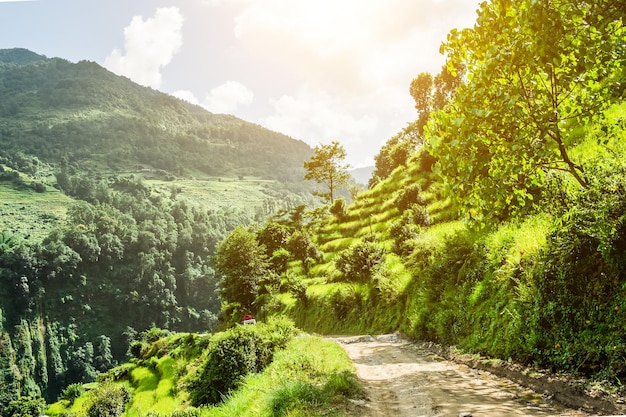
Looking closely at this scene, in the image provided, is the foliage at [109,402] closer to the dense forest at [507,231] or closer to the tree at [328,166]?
the dense forest at [507,231]

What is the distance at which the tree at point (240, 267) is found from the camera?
41.9 meters

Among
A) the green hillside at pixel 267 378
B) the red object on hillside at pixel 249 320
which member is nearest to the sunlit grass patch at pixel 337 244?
the red object on hillside at pixel 249 320

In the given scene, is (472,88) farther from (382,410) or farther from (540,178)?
(382,410)

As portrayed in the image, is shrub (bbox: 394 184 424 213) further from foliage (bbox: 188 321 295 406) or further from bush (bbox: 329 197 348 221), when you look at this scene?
foliage (bbox: 188 321 295 406)

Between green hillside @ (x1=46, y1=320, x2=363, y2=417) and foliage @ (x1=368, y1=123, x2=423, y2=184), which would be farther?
foliage @ (x1=368, y1=123, x2=423, y2=184)

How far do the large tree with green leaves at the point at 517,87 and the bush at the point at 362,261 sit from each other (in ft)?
77.8

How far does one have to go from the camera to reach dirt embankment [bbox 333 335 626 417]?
764 cm

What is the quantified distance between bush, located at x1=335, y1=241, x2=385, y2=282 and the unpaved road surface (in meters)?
17.2

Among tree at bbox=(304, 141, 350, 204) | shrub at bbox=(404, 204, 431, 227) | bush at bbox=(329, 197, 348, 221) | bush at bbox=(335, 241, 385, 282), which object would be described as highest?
tree at bbox=(304, 141, 350, 204)

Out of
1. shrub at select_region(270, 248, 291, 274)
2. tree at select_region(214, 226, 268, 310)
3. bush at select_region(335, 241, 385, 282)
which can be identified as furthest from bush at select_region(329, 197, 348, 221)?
bush at select_region(335, 241, 385, 282)

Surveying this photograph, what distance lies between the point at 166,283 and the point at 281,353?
601 ft

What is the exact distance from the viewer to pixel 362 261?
110ft

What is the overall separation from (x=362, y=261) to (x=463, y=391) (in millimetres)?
23810

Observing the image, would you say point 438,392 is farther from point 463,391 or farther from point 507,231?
point 507,231
